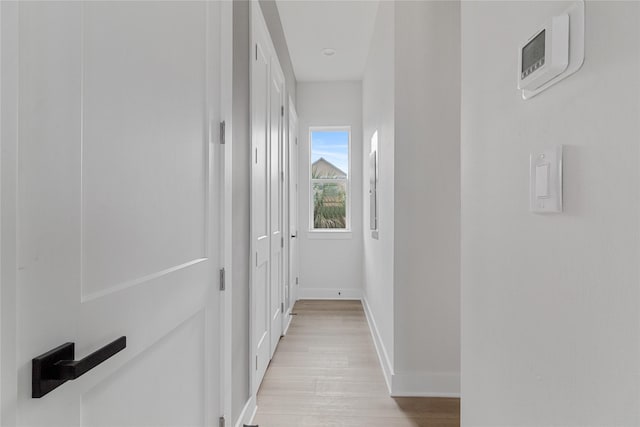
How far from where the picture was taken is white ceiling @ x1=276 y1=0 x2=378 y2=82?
3097 mm

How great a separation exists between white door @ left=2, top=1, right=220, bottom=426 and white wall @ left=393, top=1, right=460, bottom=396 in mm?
1365

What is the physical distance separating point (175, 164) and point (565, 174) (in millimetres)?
952

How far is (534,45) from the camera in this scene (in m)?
0.70

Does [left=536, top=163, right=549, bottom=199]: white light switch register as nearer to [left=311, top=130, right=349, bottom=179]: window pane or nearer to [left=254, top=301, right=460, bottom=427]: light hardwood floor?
[left=254, top=301, right=460, bottom=427]: light hardwood floor

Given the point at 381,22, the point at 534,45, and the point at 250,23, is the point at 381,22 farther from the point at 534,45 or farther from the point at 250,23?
the point at 534,45

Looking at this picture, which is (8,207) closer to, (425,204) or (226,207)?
(226,207)

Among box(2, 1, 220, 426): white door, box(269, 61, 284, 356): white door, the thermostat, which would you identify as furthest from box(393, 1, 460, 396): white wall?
the thermostat

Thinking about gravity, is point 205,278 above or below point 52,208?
below

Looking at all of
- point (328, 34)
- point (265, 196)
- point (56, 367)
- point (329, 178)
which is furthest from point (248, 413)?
point (329, 178)

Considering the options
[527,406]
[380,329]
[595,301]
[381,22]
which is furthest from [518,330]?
[381,22]

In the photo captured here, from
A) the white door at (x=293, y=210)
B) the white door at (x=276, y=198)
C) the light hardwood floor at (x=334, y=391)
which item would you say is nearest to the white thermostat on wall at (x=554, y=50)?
the light hardwood floor at (x=334, y=391)

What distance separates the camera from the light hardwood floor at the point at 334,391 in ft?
6.63

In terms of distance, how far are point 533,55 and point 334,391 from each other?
7.19 feet

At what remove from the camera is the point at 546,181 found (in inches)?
27.1
